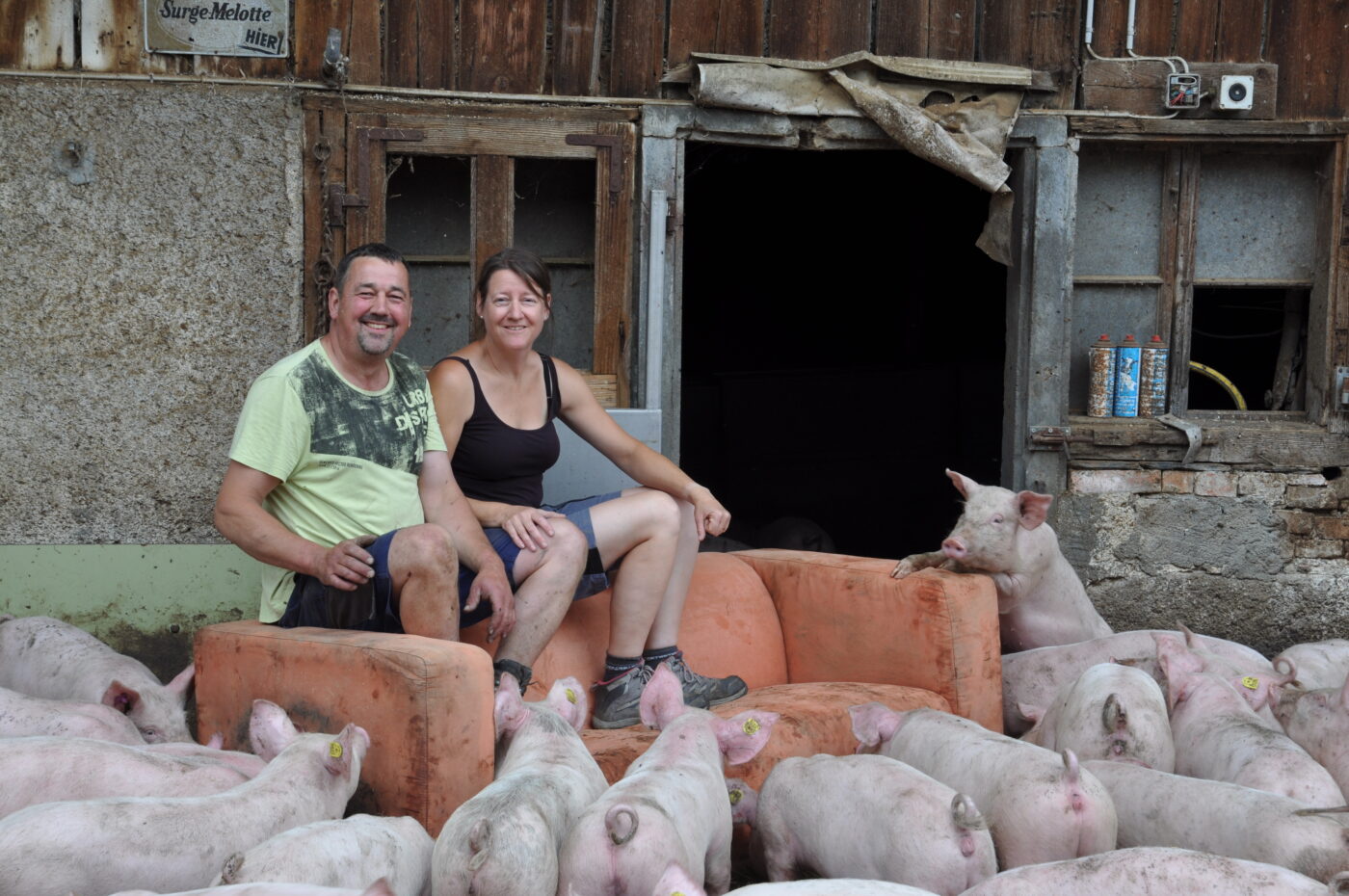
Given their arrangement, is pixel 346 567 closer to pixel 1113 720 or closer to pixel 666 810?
pixel 666 810

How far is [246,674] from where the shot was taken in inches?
131

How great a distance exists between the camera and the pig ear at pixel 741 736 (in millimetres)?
3168

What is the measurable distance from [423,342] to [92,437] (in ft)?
4.12

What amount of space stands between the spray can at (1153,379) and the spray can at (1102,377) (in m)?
0.14

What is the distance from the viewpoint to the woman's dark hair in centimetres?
391

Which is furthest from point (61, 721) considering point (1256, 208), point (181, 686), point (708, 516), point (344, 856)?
point (1256, 208)

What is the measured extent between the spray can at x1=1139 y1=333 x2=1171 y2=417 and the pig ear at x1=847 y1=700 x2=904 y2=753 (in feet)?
8.72

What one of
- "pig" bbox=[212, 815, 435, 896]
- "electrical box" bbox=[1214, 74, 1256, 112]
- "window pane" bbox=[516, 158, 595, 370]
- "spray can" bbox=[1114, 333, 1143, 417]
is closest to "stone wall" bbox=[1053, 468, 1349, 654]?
"spray can" bbox=[1114, 333, 1143, 417]

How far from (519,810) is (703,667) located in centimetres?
161

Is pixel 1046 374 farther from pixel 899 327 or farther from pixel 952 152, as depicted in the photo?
pixel 899 327

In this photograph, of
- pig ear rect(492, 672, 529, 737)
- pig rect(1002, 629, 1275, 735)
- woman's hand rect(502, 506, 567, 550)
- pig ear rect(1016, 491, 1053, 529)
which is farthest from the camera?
pig ear rect(1016, 491, 1053, 529)

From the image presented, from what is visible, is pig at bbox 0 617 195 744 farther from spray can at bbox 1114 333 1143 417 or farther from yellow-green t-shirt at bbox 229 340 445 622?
spray can at bbox 1114 333 1143 417

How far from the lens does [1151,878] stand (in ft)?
7.96

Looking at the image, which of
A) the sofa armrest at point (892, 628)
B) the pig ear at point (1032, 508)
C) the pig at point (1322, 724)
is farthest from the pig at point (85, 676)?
the pig at point (1322, 724)
